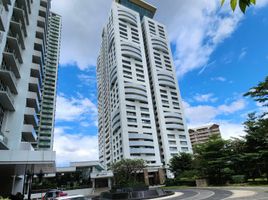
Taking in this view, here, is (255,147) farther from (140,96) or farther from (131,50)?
(131,50)

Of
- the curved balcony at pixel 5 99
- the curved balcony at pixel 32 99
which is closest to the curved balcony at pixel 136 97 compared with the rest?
the curved balcony at pixel 32 99

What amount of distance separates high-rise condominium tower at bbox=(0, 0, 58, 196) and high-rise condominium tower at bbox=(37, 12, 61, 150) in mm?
56489

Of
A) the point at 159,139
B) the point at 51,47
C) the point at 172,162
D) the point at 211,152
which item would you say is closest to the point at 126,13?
the point at 51,47

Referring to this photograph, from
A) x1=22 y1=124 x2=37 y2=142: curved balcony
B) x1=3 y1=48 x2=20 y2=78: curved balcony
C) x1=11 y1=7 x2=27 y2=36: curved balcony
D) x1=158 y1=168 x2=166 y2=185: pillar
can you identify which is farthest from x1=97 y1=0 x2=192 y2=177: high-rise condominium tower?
x1=11 y1=7 x2=27 y2=36: curved balcony

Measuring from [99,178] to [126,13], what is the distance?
71345 mm

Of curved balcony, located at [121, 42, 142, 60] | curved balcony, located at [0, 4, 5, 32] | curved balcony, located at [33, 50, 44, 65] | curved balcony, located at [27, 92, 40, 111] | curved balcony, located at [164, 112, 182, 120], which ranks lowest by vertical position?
curved balcony, located at [27, 92, 40, 111]

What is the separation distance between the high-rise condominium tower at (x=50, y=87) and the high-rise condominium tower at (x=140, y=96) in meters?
23.5

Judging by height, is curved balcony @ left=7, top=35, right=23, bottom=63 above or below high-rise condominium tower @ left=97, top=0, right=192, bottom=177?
below

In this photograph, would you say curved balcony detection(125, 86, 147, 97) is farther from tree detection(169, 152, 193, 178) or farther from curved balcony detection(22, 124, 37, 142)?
curved balcony detection(22, 124, 37, 142)

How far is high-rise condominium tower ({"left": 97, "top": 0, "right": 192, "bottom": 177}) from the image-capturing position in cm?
7306

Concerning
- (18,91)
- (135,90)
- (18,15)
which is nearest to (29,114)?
(18,91)

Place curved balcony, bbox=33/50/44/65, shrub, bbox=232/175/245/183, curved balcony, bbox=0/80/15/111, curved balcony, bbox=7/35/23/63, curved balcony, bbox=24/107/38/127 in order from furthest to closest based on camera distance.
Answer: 1. shrub, bbox=232/175/245/183
2. curved balcony, bbox=33/50/44/65
3. curved balcony, bbox=24/107/38/127
4. curved balcony, bbox=7/35/23/63
5. curved balcony, bbox=0/80/15/111

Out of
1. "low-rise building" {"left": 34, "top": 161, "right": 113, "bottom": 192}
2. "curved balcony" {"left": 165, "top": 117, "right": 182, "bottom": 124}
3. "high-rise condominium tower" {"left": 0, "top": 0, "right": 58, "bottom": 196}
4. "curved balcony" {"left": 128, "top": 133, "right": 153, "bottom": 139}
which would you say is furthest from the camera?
"curved balcony" {"left": 165, "top": 117, "right": 182, "bottom": 124}

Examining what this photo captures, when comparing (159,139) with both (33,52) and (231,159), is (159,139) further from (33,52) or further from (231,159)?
(33,52)
